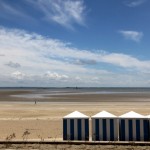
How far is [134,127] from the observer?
41.2ft

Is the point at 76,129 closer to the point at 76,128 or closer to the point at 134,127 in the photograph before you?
the point at 76,128

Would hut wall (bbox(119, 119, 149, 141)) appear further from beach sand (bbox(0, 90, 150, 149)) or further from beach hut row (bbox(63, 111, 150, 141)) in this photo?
beach sand (bbox(0, 90, 150, 149))

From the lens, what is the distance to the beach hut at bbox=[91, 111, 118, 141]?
41.3 ft

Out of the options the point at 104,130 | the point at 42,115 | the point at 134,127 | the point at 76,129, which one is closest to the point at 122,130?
the point at 134,127

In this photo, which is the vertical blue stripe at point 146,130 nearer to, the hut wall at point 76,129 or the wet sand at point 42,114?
the hut wall at point 76,129

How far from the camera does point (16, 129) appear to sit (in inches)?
794

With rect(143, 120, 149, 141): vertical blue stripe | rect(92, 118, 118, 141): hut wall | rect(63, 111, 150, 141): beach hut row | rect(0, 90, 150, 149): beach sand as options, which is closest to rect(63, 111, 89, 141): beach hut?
rect(63, 111, 150, 141): beach hut row

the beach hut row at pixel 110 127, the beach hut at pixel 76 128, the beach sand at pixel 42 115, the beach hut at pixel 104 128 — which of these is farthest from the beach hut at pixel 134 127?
the beach sand at pixel 42 115

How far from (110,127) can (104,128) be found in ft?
0.71

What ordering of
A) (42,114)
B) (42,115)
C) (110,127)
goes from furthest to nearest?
1. (42,114)
2. (42,115)
3. (110,127)

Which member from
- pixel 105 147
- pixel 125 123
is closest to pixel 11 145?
pixel 105 147

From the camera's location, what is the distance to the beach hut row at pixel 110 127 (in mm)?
12537

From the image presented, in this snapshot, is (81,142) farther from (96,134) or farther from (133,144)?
(133,144)

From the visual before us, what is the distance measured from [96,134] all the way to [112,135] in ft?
1.85
